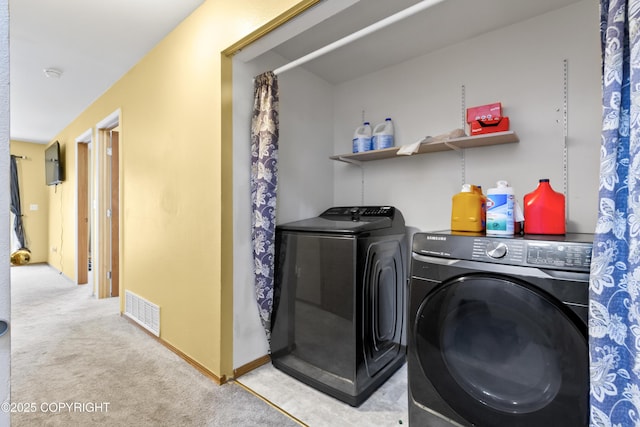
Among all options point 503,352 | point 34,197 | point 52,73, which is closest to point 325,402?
point 503,352

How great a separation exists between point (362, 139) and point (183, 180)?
1.43 metres

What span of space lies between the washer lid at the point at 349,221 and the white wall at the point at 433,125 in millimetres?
192

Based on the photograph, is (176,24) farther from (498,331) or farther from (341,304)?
(498,331)

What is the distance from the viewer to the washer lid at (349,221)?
1.86m

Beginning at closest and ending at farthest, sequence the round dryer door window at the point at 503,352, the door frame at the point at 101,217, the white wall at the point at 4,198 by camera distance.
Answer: the white wall at the point at 4,198 → the round dryer door window at the point at 503,352 → the door frame at the point at 101,217

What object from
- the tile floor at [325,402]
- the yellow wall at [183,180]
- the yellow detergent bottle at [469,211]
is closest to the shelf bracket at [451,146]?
the yellow detergent bottle at [469,211]

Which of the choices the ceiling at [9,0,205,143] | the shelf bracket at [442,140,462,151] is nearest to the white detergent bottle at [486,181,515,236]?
the shelf bracket at [442,140,462,151]

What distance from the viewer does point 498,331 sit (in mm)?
1208

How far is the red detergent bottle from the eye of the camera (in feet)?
4.84

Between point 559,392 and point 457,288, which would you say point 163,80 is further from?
point 559,392

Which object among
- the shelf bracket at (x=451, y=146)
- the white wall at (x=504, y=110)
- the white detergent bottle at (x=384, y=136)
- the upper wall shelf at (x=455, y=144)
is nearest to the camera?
the white wall at (x=504, y=110)

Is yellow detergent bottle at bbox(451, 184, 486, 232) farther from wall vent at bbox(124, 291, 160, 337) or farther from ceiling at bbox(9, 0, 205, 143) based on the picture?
wall vent at bbox(124, 291, 160, 337)

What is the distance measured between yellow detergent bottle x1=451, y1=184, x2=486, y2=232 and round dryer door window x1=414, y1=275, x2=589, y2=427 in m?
0.53

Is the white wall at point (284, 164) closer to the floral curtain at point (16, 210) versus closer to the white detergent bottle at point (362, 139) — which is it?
the white detergent bottle at point (362, 139)
